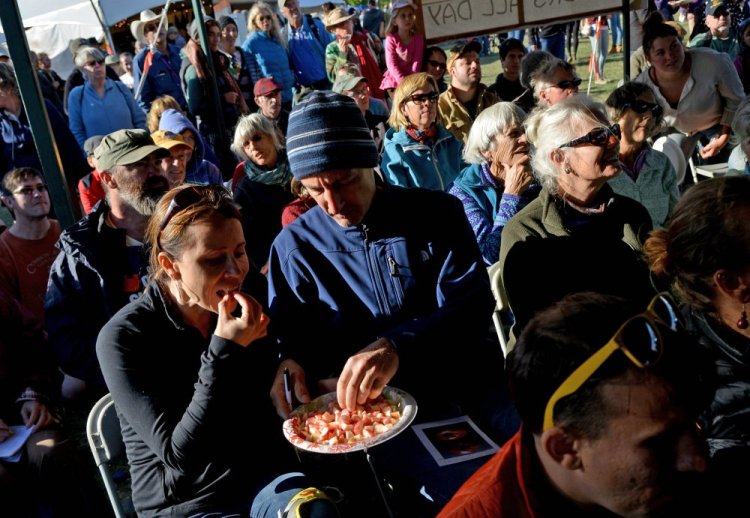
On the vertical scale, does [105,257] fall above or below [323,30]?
below

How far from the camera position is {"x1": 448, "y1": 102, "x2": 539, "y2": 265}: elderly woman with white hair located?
12.0ft

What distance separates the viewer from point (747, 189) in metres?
2.21

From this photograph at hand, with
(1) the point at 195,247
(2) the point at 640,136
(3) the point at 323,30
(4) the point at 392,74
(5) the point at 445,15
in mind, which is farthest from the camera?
(3) the point at 323,30

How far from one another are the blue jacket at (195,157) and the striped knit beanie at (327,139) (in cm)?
356

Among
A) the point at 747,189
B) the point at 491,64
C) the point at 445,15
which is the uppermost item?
the point at 445,15

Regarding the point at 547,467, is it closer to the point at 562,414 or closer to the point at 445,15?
the point at 562,414

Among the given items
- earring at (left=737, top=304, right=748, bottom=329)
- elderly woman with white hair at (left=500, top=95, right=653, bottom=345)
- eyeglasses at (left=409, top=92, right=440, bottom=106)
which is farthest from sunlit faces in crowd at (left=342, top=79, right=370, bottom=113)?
earring at (left=737, top=304, right=748, bottom=329)

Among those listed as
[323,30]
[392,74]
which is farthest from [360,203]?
[323,30]

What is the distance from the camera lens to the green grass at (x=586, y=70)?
502 inches

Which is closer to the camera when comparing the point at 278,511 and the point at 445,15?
the point at 278,511

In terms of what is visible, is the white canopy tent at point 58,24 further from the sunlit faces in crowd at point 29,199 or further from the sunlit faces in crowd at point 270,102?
the sunlit faces in crowd at point 29,199

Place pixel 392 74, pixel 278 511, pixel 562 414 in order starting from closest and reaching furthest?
1. pixel 562 414
2. pixel 278 511
3. pixel 392 74

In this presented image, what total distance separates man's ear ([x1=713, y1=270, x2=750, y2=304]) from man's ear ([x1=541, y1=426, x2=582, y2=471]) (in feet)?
3.56

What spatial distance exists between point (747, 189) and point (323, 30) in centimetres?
970
